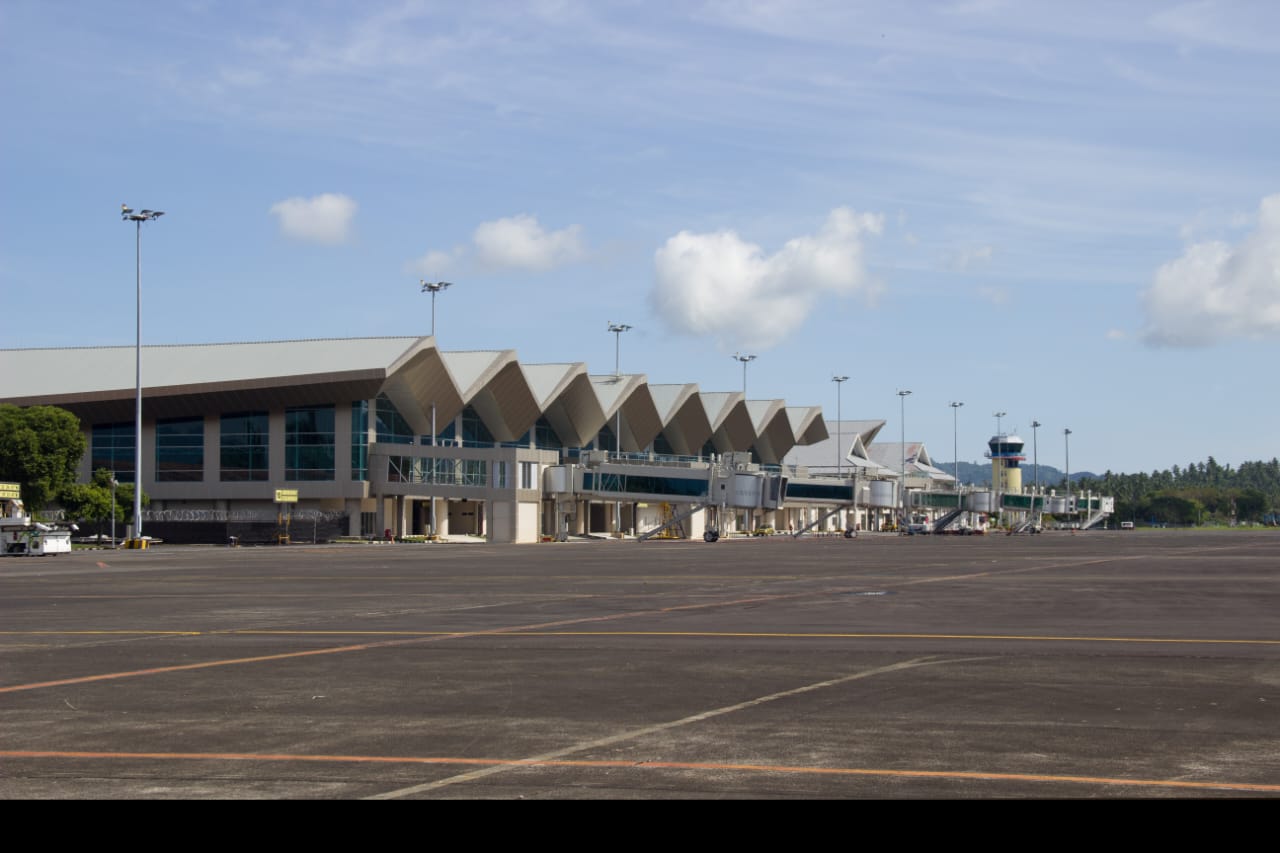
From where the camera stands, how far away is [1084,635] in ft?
66.6

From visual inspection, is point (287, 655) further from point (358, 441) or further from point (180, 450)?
point (180, 450)

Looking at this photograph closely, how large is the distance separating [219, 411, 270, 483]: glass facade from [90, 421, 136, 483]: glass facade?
7.18 meters

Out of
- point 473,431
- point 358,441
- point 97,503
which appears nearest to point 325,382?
point 358,441

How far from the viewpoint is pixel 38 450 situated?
8531 cm

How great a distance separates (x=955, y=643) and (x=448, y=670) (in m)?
7.31

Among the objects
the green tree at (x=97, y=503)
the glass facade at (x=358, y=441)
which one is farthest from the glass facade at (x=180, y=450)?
the glass facade at (x=358, y=441)

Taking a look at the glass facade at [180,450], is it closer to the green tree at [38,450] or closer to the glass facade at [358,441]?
the glass facade at [358,441]

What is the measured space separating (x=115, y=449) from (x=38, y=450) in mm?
15928

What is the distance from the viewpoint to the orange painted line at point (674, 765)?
359 inches

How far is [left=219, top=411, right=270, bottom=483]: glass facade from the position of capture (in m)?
99.6

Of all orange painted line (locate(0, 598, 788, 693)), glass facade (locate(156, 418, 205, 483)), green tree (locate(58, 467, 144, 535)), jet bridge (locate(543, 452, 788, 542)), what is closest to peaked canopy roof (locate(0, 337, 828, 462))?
glass facade (locate(156, 418, 205, 483))

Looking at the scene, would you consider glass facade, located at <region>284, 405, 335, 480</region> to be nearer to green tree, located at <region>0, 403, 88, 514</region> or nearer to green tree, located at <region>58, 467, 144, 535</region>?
green tree, located at <region>58, 467, 144, 535</region>
